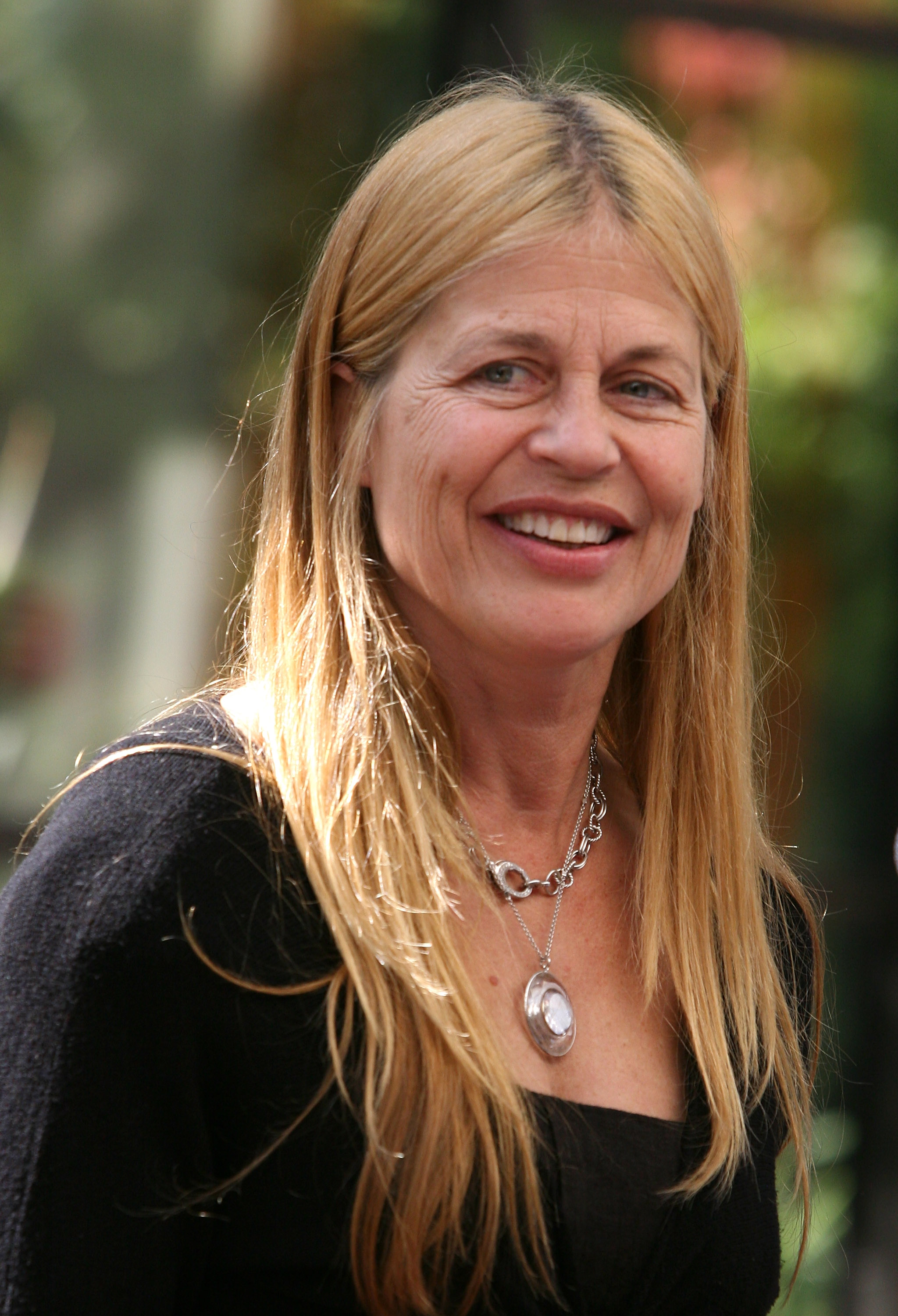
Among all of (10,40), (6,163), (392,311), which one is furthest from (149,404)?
(392,311)

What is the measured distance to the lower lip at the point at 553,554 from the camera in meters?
1.82

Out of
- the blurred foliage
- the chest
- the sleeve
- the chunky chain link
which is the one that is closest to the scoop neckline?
the chest

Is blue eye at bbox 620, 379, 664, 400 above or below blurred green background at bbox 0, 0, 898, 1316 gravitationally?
below

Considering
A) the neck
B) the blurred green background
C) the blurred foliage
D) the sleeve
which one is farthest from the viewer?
the blurred foliage

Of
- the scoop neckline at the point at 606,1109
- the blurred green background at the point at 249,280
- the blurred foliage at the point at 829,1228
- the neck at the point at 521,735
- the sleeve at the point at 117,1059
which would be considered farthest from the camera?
the blurred foliage at the point at 829,1228

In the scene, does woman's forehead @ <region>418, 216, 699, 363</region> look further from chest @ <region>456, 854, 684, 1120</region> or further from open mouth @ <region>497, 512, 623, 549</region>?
chest @ <region>456, 854, 684, 1120</region>

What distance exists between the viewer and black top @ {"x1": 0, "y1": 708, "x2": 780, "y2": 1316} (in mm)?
1594

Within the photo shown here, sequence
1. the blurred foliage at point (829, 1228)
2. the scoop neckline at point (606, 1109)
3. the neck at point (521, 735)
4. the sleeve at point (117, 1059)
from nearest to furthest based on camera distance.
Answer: the sleeve at point (117, 1059) < the scoop neckline at point (606, 1109) < the neck at point (521, 735) < the blurred foliage at point (829, 1228)

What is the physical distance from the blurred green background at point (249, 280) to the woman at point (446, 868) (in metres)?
1.98

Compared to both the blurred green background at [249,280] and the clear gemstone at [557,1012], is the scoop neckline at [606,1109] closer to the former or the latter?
the clear gemstone at [557,1012]

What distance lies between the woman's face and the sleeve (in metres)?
0.43

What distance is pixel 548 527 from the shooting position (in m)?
1.83

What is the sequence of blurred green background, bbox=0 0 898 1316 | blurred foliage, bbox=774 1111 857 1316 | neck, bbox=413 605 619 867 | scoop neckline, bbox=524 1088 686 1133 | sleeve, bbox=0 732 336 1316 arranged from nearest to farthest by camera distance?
sleeve, bbox=0 732 336 1316
scoop neckline, bbox=524 1088 686 1133
neck, bbox=413 605 619 867
blurred green background, bbox=0 0 898 1316
blurred foliage, bbox=774 1111 857 1316

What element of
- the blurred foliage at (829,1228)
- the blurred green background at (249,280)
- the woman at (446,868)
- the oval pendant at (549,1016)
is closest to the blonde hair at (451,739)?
the woman at (446,868)
